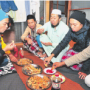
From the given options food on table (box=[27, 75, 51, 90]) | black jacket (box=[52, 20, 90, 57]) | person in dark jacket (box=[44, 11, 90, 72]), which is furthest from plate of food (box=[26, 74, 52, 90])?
black jacket (box=[52, 20, 90, 57])

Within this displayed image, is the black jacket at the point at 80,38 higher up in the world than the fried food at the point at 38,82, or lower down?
higher up

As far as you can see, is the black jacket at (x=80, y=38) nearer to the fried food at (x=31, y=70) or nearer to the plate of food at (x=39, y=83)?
the fried food at (x=31, y=70)

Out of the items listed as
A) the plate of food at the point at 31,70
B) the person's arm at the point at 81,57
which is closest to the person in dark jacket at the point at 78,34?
the plate of food at the point at 31,70

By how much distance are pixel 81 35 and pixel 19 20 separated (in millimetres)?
2147

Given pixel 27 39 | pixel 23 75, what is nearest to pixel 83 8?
pixel 27 39

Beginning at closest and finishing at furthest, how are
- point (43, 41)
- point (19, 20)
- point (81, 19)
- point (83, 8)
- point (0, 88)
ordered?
1. point (0, 88)
2. point (81, 19)
3. point (43, 41)
4. point (83, 8)
5. point (19, 20)

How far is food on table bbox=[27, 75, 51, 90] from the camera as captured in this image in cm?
104

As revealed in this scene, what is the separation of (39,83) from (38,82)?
0.06 ft

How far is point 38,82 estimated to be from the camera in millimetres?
1117

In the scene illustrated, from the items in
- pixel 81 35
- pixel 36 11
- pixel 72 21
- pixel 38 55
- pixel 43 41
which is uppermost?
pixel 36 11

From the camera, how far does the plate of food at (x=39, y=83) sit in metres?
1.03

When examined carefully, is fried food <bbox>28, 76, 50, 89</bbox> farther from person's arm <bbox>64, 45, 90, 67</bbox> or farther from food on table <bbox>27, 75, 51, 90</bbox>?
person's arm <bbox>64, 45, 90, 67</bbox>

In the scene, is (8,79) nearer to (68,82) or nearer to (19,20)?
(68,82)

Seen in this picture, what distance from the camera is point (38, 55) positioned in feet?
7.05
